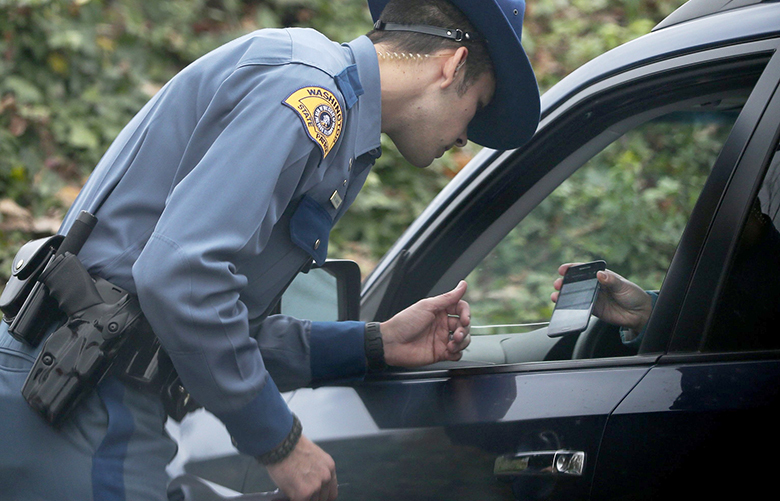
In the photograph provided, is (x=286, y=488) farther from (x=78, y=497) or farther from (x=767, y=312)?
(x=767, y=312)

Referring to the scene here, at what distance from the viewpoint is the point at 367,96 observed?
148 cm

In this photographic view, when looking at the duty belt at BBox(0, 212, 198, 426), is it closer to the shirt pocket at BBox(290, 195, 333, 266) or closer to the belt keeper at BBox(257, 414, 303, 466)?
the belt keeper at BBox(257, 414, 303, 466)

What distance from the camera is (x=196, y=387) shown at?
4.13 ft

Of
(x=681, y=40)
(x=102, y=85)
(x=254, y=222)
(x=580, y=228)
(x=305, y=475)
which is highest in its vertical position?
(x=681, y=40)

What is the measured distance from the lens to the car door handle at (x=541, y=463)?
A: 1.25 meters

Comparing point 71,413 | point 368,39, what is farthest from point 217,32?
point 71,413

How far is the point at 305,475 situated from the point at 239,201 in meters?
0.48

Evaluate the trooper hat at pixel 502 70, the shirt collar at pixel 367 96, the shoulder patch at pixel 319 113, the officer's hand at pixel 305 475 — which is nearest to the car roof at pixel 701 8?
the trooper hat at pixel 502 70

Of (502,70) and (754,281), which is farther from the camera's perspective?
(502,70)

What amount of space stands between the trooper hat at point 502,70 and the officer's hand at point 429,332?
15.4 inches

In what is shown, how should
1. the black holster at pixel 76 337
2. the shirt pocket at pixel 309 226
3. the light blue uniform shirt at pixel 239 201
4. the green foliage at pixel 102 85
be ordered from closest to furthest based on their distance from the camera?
the light blue uniform shirt at pixel 239 201 < the black holster at pixel 76 337 < the shirt pocket at pixel 309 226 < the green foliage at pixel 102 85

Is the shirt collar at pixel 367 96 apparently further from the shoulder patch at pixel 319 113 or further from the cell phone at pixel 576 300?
the cell phone at pixel 576 300

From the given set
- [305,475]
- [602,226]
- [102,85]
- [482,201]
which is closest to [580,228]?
[602,226]

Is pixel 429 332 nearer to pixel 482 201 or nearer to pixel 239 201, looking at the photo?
pixel 482 201
